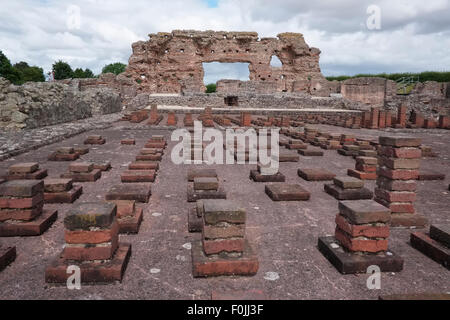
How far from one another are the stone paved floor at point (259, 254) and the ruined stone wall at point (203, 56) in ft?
90.1

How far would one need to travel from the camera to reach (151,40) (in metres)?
30.8

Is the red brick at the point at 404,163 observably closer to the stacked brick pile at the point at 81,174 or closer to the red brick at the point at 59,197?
the red brick at the point at 59,197

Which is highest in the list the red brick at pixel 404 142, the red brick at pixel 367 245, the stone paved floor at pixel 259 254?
the red brick at pixel 404 142

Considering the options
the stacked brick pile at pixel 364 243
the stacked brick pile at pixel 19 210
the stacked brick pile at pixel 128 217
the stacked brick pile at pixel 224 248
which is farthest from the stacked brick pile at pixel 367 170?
A: the stacked brick pile at pixel 19 210

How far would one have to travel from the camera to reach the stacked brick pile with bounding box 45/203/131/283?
7.96 feet

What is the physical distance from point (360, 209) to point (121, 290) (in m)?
2.15

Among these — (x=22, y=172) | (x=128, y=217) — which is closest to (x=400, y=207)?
(x=128, y=217)

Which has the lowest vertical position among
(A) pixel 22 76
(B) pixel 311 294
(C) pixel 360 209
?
(B) pixel 311 294

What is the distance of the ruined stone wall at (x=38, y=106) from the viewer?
32.7 feet

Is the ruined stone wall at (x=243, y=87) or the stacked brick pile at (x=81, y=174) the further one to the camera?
the ruined stone wall at (x=243, y=87)

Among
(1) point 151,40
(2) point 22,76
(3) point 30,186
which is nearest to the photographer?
(3) point 30,186

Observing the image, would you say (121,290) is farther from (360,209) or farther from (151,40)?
(151,40)

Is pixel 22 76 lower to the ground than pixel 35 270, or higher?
higher

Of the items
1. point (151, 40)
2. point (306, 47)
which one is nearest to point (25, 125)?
point (151, 40)
